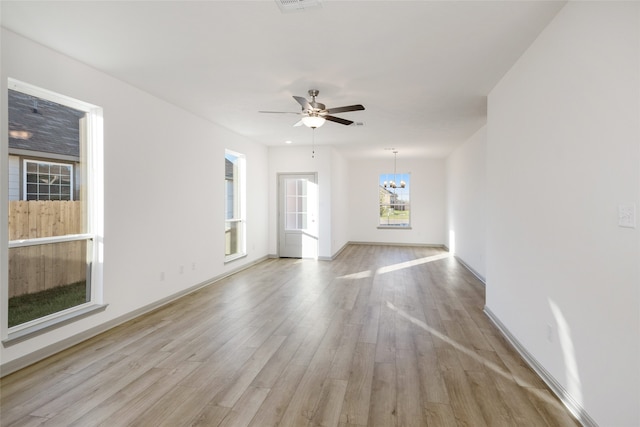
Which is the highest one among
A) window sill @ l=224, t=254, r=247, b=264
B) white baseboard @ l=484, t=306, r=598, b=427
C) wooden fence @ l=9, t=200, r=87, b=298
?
wooden fence @ l=9, t=200, r=87, b=298

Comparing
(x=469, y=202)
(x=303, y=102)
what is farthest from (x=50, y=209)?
(x=469, y=202)

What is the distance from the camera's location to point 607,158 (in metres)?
1.78

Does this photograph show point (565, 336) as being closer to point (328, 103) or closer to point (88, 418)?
point (88, 418)

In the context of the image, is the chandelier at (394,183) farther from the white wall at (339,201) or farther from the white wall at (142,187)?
the white wall at (142,187)

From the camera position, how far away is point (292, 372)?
2.61m

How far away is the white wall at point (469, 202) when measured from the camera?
568 cm

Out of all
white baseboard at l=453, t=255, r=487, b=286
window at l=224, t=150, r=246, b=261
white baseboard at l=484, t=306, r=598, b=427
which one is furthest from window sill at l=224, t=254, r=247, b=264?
white baseboard at l=484, t=306, r=598, b=427

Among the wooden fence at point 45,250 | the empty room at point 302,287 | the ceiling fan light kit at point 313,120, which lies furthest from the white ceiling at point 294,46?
the wooden fence at point 45,250

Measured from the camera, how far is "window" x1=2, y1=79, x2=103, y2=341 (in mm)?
2762

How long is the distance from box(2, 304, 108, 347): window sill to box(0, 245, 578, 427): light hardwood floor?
26 cm

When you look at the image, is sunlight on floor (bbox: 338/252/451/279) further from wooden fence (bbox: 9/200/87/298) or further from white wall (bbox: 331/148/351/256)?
wooden fence (bbox: 9/200/87/298)

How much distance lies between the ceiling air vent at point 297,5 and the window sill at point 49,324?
3.29 metres

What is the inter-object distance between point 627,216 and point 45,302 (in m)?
4.47

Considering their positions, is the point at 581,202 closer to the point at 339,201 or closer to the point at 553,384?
the point at 553,384
